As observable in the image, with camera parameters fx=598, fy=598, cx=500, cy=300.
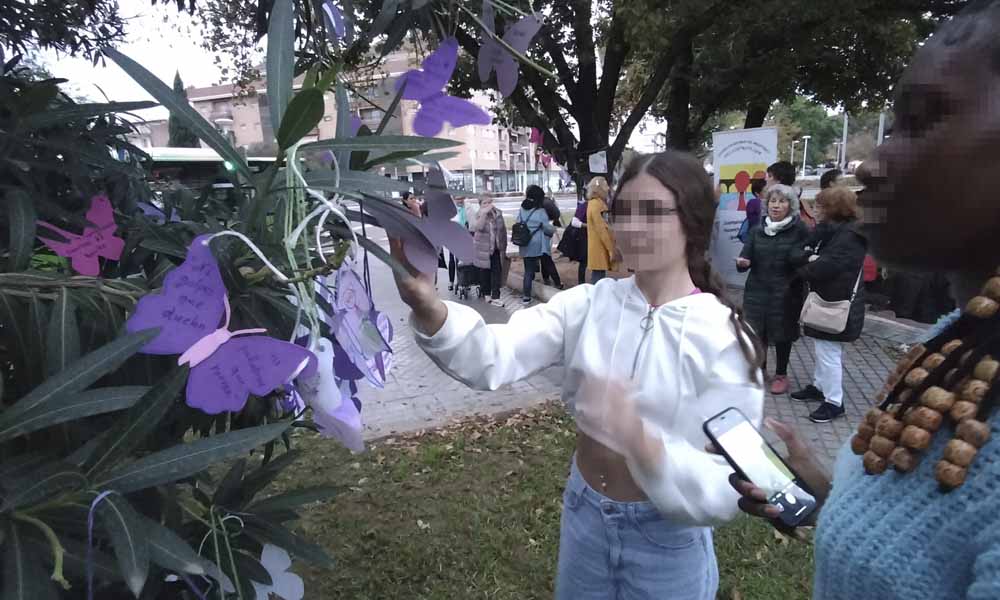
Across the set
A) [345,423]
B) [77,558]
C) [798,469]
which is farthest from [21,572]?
[798,469]

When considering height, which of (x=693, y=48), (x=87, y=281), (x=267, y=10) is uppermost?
(x=693, y=48)

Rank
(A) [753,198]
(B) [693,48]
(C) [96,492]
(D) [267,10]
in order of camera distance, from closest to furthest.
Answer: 1. (C) [96,492]
2. (D) [267,10]
3. (A) [753,198]
4. (B) [693,48]

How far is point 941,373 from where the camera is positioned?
0.73 metres

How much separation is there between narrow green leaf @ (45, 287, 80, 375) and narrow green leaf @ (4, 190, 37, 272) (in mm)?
213

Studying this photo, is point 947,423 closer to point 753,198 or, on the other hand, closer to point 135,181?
point 135,181

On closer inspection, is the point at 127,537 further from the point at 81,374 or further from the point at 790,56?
the point at 790,56

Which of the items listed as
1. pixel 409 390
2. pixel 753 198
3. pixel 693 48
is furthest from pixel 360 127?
pixel 693 48

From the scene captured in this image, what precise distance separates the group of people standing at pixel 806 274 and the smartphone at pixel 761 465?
335 centimetres

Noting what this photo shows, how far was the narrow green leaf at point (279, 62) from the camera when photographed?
0.79 metres

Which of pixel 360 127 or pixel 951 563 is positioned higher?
pixel 360 127

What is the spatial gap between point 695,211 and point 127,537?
1.22 meters

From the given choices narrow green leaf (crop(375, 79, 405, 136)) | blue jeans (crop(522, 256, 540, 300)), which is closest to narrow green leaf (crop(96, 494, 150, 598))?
narrow green leaf (crop(375, 79, 405, 136))

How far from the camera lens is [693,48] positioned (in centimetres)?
1063

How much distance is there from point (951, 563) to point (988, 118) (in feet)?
1.55
